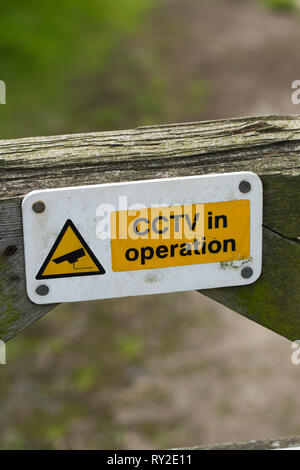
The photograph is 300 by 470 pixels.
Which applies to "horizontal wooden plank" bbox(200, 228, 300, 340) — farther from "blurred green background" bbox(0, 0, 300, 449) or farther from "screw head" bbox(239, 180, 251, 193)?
"blurred green background" bbox(0, 0, 300, 449)

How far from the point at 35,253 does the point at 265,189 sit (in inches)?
18.4

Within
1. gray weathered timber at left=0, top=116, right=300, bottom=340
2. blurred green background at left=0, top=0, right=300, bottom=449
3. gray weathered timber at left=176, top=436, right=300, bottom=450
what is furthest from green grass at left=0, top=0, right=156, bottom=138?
gray weathered timber at left=0, top=116, right=300, bottom=340

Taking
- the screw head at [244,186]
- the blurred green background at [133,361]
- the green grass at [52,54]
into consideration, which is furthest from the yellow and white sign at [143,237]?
the green grass at [52,54]

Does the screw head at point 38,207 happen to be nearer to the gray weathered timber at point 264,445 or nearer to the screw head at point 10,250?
the screw head at point 10,250

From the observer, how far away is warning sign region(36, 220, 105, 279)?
4.54ft

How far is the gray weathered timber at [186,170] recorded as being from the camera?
54.2 inches

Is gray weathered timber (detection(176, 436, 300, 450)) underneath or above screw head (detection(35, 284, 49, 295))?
underneath

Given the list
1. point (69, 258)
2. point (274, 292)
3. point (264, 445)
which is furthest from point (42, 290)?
point (264, 445)

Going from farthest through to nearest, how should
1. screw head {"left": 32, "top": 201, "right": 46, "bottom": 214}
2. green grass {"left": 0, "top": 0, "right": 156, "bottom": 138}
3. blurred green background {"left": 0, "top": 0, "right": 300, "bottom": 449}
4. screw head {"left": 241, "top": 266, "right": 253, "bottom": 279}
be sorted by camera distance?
green grass {"left": 0, "top": 0, "right": 156, "bottom": 138} → blurred green background {"left": 0, "top": 0, "right": 300, "bottom": 449} → screw head {"left": 241, "top": 266, "right": 253, "bottom": 279} → screw head {"left": 32, "top": 201, "right": 46, "bottom": 214}

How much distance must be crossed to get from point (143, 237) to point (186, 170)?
0.16m

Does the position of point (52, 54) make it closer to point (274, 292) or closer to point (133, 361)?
point (133, 361)

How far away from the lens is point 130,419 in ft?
14.8

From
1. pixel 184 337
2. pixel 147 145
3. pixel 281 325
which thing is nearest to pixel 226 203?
pixel 147 145

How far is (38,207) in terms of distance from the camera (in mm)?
1352
